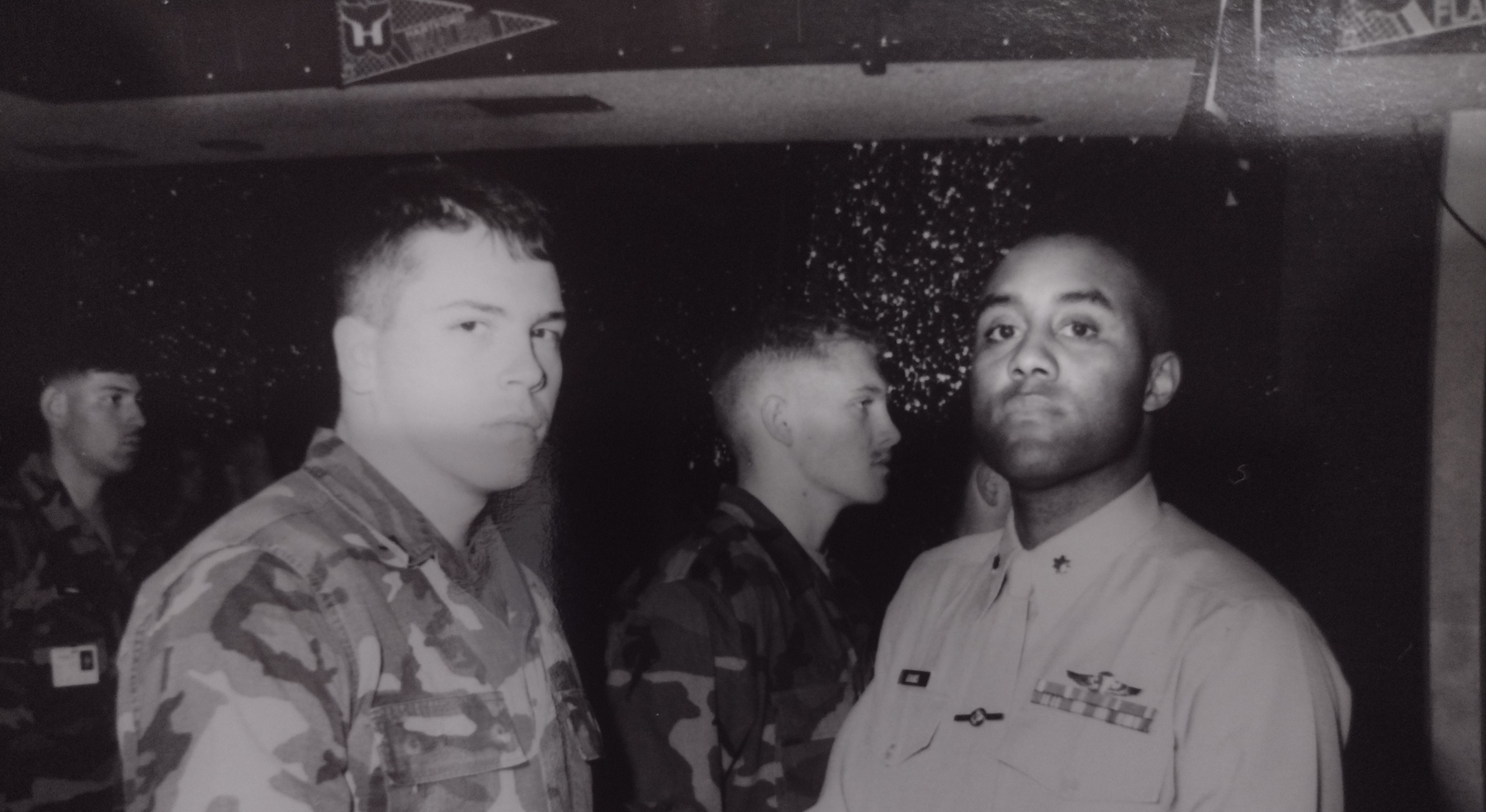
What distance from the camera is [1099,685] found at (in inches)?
40.2

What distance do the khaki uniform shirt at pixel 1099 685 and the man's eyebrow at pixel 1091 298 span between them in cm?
18

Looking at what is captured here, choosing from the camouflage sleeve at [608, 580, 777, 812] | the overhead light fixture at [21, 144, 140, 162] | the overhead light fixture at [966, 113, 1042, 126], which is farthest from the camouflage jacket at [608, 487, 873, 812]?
the overhead light fixture at [21, 144, 140, 162]

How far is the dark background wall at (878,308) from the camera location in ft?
3.57

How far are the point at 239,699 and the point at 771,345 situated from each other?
0.58 m

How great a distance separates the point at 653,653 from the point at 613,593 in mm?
72

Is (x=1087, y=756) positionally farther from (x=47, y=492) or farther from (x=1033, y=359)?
(x=47, y=492)

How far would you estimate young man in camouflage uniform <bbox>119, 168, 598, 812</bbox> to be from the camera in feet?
2.85

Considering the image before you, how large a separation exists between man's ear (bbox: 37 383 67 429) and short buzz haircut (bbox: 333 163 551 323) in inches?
12.4

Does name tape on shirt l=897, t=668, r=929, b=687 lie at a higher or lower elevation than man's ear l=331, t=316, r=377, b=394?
lower

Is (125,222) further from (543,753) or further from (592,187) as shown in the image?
(543,753)

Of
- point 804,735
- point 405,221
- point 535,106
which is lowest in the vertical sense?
point 804,735

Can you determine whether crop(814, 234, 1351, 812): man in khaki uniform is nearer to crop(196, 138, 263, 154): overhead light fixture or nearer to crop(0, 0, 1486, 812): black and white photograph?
crop(0, 0, 1486, 812): black and white photograph

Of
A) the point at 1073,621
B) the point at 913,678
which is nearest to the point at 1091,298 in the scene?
the point at 1073,621

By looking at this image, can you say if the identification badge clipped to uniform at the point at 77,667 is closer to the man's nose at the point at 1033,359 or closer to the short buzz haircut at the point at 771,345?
the short buzz haircut at the point at 771,345
